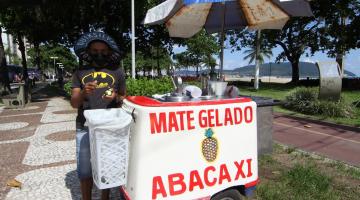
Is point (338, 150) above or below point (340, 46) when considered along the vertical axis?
below

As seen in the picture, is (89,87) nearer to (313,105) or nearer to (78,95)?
(78,95)

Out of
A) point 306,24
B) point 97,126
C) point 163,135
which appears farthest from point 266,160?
point 306,24

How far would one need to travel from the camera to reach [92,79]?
3.70 metres

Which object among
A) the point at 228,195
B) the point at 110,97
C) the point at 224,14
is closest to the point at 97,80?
the point at 110,97

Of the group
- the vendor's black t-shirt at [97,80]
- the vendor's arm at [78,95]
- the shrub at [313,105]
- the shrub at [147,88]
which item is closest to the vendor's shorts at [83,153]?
the vendor's black t-shirt at [97,80]

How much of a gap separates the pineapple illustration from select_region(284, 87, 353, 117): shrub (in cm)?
1057

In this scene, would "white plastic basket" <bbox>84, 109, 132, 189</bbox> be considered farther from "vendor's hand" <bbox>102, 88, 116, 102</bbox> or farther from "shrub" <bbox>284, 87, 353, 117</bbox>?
"shrub" <bbox>284, 87, 353, 117</bbox>

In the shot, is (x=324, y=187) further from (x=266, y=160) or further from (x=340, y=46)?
(x=340, y=46)

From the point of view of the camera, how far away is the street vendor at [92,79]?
366cm

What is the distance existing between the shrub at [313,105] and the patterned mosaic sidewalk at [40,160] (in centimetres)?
911

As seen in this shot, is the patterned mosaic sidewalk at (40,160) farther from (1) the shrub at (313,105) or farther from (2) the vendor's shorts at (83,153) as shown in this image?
(1) the shrub at (313,105)

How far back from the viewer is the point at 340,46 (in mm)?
27875

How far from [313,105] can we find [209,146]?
11156mm

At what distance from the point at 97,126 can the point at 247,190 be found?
1.92 metres
